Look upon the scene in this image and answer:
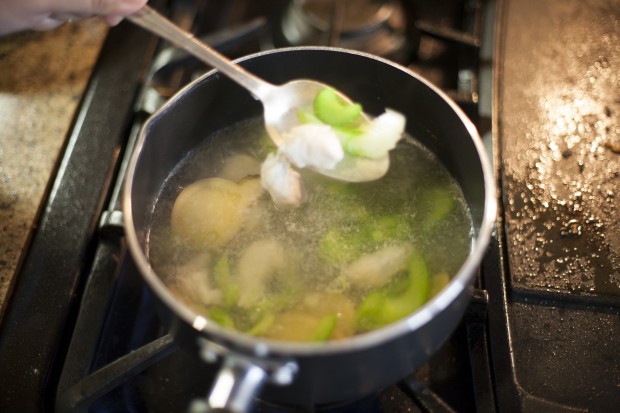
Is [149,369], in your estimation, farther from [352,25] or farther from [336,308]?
[352,25]

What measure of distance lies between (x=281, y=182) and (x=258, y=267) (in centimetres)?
13

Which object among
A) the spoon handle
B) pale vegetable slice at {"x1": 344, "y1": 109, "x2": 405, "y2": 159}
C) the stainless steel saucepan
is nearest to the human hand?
the spoon handle

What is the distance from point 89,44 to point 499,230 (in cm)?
86

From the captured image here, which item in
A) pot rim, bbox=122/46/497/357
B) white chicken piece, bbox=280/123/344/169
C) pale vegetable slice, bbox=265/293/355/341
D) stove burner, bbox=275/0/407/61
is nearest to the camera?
pot rim, bbox=122/46/497/357

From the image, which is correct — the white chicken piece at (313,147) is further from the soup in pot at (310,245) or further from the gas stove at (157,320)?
the gas stove at (157,320)

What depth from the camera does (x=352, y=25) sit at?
128 centimetres

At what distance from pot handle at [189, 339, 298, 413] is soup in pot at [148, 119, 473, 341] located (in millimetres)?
115

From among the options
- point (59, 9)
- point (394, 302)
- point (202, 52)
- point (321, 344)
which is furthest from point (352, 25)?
point (321, 344)

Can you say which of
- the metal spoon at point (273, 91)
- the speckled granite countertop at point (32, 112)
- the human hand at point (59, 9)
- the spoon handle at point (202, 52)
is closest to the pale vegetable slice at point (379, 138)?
the metal spoon at point (273, 91)

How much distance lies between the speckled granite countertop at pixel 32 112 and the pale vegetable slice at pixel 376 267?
501 millimetres

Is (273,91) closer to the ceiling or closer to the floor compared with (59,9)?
closer to the floor

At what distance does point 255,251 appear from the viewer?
85 centimetres

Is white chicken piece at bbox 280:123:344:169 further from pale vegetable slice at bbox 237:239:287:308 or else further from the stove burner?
the stove burner

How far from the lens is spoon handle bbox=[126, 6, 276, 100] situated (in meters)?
0.88
